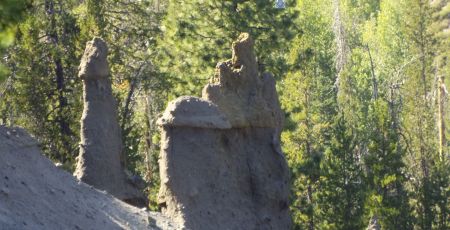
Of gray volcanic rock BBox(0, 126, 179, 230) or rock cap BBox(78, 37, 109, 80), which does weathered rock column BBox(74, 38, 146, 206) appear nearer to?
rock cap BBox(78, 37, 109, 80)

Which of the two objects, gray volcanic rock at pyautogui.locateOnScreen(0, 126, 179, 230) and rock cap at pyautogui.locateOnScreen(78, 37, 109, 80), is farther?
rock cap at pyautogui.locateOnScreen(78, 37, 109, 80)

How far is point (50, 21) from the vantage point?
88.5 feet

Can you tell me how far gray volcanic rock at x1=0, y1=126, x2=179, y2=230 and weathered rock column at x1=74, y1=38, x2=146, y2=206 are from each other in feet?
4.23

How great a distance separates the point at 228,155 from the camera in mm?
16781

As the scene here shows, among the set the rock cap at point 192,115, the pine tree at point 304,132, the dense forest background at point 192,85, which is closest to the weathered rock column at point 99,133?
the rock cap at point 192,115

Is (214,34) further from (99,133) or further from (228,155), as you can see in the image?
(228,155)

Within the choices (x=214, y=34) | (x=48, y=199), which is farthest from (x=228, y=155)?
(x=214, y=34)

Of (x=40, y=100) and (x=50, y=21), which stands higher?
(x=50, y=21)

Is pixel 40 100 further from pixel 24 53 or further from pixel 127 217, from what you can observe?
pixel 127 217

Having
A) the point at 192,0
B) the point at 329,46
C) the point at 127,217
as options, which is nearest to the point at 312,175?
the point at 192,0

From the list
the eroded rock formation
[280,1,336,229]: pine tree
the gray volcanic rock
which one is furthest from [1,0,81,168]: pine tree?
the gray volcanic rock

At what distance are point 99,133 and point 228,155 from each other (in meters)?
2.05

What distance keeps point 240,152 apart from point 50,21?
37.1 feet

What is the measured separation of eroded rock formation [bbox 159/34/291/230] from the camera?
15797 millimetres
